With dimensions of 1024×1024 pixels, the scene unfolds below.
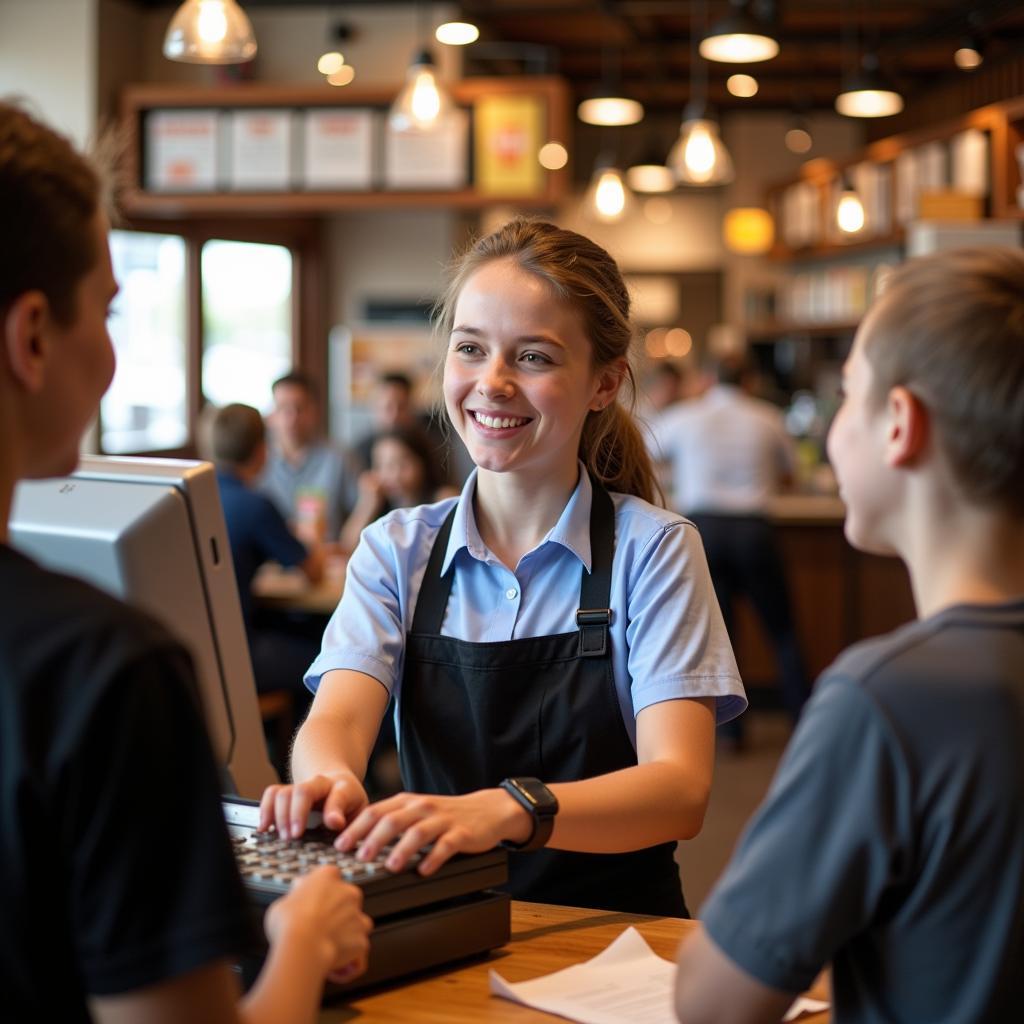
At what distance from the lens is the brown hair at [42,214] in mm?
839

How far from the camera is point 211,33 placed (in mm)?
3348

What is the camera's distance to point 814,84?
11031 millimetres

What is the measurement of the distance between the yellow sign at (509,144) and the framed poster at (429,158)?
7 cm

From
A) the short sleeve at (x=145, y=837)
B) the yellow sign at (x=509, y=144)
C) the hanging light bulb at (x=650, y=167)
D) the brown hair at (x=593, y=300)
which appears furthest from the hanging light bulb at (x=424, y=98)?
the short sleeve at (x=145, y=837)

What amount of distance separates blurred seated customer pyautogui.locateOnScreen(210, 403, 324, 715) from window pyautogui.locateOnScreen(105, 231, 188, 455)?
2195mm

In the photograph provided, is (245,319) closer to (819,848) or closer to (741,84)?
(741,84)

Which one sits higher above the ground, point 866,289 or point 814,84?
point 814,84

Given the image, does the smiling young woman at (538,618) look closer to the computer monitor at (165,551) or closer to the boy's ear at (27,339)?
the computer monitor at (165,551)

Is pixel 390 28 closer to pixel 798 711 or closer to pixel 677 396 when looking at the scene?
pixel 677 396

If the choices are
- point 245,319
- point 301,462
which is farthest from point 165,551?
point 245,319

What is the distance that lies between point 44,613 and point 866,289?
8.97 meters

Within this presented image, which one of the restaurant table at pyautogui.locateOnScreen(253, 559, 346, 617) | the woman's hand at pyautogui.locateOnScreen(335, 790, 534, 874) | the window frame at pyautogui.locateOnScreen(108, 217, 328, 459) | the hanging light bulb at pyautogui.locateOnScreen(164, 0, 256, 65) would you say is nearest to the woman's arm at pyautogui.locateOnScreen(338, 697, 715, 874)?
the woman's hand at pyautogui.locateOnScreen(335, 790, 534, 874)

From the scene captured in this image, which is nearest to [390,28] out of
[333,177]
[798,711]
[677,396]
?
[333,177]

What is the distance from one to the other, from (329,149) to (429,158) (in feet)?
1.63
